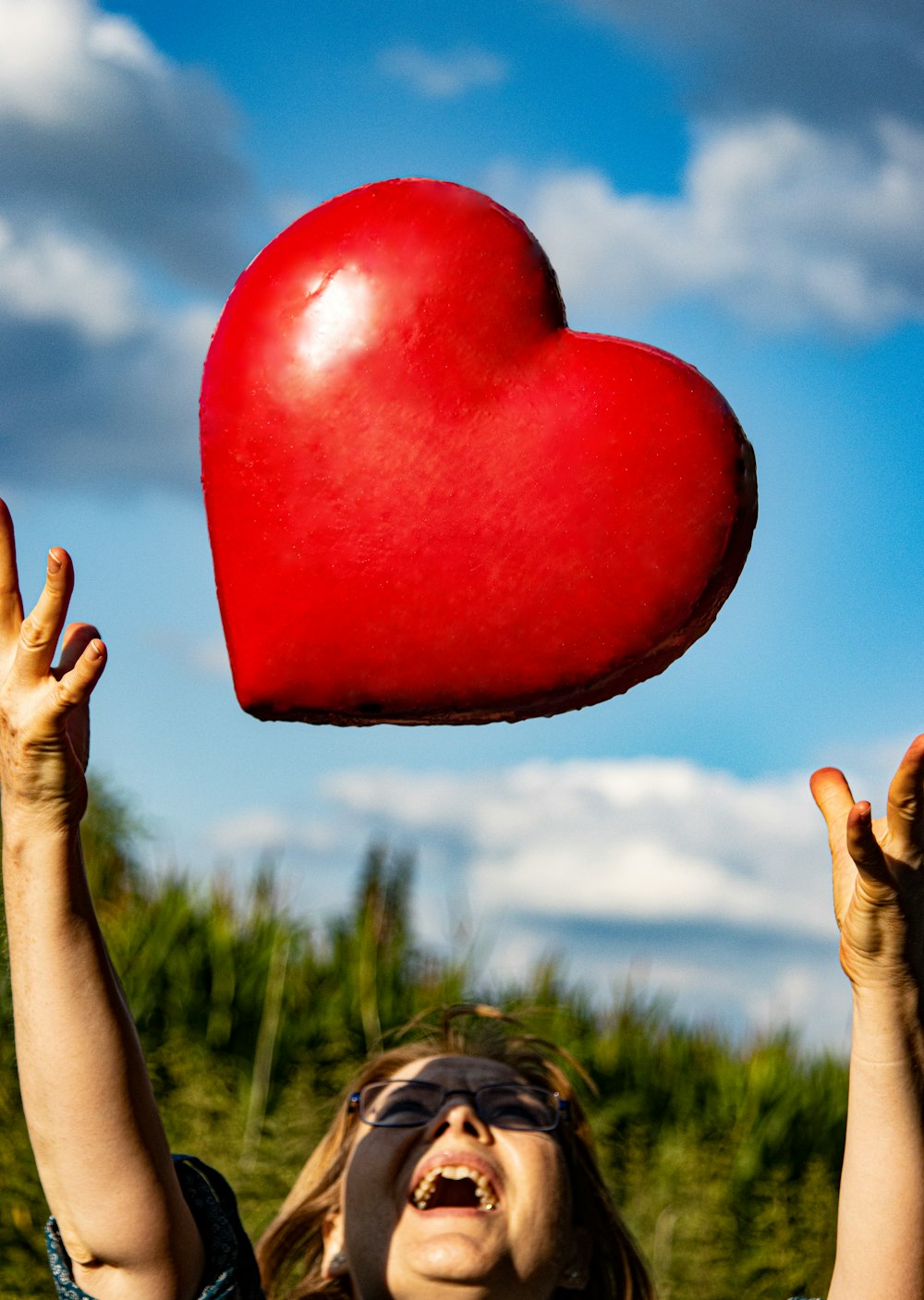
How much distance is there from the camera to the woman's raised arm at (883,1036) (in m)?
1.52

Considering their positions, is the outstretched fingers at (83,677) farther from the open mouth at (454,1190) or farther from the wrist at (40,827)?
the open mouth at (454,1190)

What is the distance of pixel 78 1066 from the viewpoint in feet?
5.20

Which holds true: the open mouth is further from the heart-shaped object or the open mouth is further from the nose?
the heart-shaped object

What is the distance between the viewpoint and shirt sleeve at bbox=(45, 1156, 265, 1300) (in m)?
1.74

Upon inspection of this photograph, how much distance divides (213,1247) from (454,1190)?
500 mm

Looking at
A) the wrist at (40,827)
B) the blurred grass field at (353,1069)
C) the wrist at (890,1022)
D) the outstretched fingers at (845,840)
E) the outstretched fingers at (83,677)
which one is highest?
the outstretched fingers at (83,677)

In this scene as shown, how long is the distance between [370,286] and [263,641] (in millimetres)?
346

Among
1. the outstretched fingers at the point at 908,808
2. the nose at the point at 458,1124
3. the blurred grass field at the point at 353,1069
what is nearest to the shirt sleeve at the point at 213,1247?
the nose at the point at 458,1124

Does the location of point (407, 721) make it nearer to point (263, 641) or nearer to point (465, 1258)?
point (263, 641)

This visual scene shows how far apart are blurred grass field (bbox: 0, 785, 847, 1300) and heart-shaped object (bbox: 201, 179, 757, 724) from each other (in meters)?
3.69

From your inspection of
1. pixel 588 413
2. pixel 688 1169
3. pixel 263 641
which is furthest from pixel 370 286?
pixel 688 1169

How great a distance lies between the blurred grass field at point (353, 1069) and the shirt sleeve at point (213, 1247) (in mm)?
3088

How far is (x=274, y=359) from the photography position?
4.73ft

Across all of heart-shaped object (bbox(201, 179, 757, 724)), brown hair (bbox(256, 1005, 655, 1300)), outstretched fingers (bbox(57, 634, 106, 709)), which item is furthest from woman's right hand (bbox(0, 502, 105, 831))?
brown hair (bbox(256, 1005, 655, 1300))
